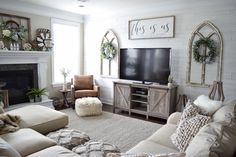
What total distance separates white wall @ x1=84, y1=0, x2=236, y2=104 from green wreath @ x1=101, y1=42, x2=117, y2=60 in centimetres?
30

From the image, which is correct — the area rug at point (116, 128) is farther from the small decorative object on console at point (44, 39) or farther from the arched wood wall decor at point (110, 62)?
the small decorative object on console at point (44, 39)

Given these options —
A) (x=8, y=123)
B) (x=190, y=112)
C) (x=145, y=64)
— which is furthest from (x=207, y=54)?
(x=8, y=123)

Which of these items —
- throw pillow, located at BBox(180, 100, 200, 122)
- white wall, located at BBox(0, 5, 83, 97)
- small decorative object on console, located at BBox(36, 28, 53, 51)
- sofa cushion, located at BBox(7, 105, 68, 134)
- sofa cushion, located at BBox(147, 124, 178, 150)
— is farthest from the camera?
small decorative object on console, located at BBox(36, 28, 53, 51)

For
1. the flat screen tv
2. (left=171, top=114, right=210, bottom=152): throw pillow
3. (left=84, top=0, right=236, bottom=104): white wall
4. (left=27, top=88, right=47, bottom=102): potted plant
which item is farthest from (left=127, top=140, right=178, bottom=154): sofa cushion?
(left=27, top=88, right=47, bottom=102): potted plant

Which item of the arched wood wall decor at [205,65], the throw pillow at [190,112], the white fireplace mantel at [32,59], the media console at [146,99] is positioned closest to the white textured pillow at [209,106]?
the throw pillow at [190,112]

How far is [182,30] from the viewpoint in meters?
4.45

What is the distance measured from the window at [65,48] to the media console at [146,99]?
1855 mm

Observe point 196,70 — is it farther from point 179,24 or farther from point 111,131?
point 111,131

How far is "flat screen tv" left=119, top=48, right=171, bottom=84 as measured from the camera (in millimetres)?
4410

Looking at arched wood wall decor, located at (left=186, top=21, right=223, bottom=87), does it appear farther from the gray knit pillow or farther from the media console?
the gray knit pillow

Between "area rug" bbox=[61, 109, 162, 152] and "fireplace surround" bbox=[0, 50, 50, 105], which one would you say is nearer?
"area rug" bbox=[61, 109, 162, 152]

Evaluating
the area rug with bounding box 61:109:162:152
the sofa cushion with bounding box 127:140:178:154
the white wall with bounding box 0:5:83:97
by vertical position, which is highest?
the white wall with bounding box 0:5:83:97

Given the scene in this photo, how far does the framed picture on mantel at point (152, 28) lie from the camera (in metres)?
4.59

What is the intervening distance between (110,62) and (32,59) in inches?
82.5
